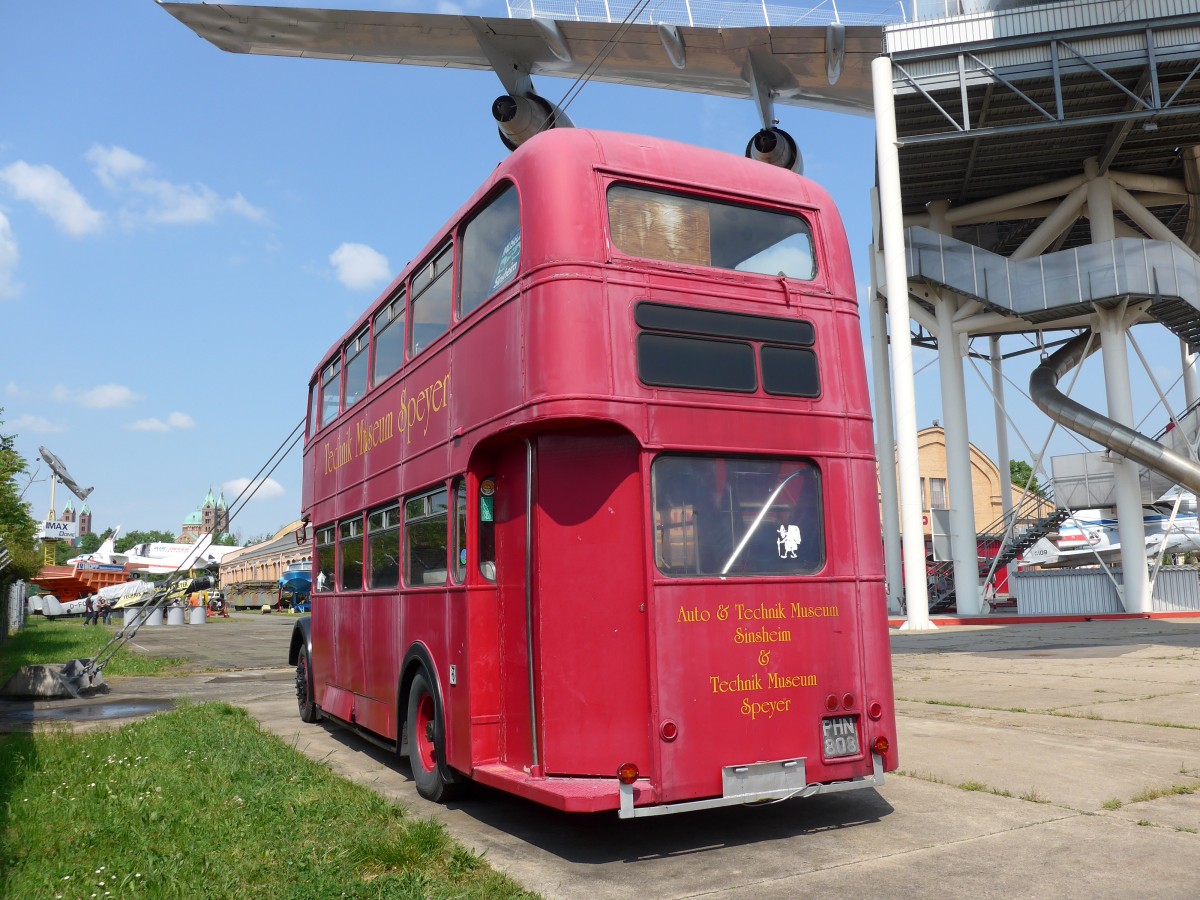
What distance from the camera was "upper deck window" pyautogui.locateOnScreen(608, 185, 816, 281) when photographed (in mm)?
6547

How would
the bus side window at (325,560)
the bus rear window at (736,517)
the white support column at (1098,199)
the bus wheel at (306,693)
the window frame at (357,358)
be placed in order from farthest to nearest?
the white support column at (1098,199), the bus wheel at (306,693), the bus side window at (325,560), the window frame at (357,358), the bus rear window at (736,517)

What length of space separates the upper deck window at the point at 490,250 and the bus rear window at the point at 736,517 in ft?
5.86

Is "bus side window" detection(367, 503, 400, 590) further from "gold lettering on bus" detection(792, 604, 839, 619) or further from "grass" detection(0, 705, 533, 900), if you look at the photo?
"gold lettering on bus" detection(792, 604, 839, 619)

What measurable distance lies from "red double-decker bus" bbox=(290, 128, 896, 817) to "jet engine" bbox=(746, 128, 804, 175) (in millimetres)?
15671

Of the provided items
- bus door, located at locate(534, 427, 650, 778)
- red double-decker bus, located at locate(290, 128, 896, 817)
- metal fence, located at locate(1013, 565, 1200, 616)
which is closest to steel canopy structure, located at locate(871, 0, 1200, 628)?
metal fence, located at locate(1013, 565, 1200, 616)

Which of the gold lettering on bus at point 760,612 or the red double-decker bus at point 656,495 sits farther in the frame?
the gold lettering on bus at point 760,612

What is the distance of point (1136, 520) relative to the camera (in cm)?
2816

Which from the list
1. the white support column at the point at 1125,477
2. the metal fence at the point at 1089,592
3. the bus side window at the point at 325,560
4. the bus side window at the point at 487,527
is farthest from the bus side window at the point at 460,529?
the metal fence at the point at 1089,592

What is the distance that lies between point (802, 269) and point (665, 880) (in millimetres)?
4046

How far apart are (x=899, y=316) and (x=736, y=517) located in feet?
65.4

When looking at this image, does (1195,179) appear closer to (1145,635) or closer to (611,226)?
(1145,635)

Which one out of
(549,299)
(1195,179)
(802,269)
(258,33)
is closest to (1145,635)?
(1195,179)

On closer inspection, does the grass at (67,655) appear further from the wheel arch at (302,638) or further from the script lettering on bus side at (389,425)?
the script lettering on bus side at (389,425)

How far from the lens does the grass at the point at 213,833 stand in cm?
538
